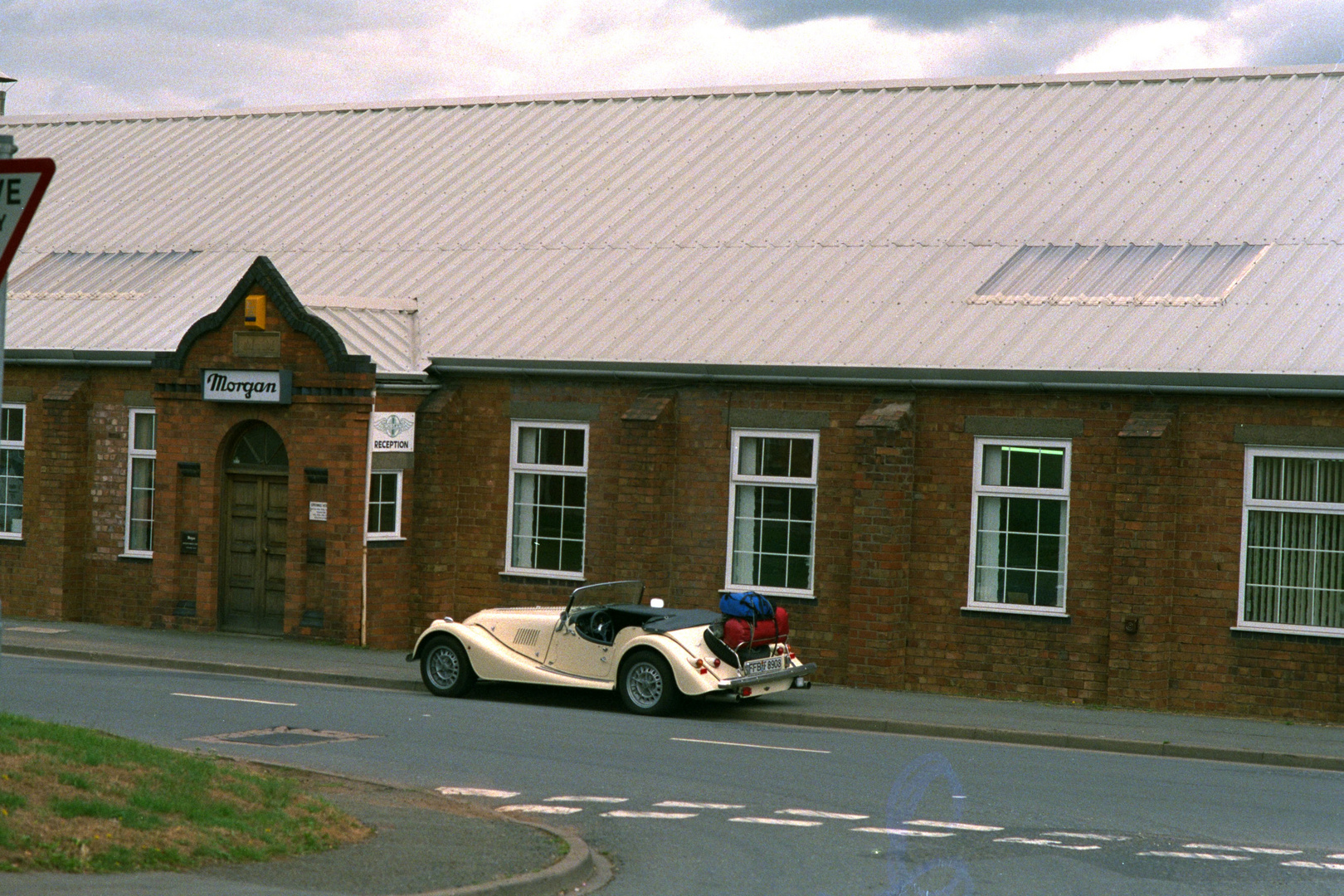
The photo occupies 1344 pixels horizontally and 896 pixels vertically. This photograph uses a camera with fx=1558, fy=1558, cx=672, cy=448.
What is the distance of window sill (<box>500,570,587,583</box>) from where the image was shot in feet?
72.2

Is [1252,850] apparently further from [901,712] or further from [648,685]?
[648,685]

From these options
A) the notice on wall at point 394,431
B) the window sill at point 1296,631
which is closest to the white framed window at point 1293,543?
the window sill at point 1296,631

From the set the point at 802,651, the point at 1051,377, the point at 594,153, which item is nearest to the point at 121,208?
the point at 594,153

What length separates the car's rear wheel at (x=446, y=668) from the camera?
57.1 feet

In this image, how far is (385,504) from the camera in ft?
74.5

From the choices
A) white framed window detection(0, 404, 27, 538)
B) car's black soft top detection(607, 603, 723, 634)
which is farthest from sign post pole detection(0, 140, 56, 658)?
white framed window detection(0, 404, 27, 538)

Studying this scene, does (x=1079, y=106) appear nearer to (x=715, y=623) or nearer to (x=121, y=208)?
(x=715, y=623)

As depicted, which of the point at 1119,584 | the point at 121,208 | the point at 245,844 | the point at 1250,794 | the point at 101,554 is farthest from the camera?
the point at 121,208

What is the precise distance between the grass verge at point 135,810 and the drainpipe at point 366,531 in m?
11.1

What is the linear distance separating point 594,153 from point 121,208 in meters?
9.55

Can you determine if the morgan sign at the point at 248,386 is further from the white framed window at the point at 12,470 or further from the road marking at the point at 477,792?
the road marking at the point at 477,792

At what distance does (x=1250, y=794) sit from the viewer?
41.1 ft

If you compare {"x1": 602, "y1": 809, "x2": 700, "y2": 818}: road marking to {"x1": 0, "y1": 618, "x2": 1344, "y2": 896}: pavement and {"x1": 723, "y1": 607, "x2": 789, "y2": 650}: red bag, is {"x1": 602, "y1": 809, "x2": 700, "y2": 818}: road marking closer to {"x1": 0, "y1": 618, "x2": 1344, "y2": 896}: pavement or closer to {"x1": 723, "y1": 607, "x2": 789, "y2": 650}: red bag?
{"x1": 0, "y1": 618, "x2": 1344, "y2": 896}: pavement

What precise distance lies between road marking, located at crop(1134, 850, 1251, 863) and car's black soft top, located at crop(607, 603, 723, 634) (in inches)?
282
